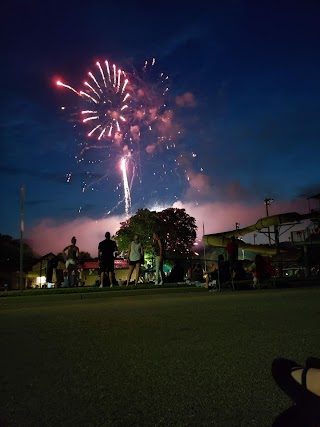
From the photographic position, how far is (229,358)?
404cm

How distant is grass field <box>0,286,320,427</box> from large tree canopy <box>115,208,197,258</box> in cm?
5260

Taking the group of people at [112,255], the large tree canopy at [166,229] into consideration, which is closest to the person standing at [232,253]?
the group of people at [112,255]

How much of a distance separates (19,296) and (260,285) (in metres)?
8.09

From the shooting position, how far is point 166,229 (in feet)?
202

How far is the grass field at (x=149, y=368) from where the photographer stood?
2670mm

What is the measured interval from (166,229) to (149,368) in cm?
5776

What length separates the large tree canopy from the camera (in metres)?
60.6

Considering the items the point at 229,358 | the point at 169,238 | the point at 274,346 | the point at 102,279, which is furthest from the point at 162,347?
the point at 169,238

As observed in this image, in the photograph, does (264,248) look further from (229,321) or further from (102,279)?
(229,321)

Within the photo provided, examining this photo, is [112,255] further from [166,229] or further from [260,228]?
[166,229]

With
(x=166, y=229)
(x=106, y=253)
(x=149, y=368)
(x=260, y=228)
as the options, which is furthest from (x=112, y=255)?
(x=166, y=229)

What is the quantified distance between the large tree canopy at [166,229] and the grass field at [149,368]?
52.6 meters

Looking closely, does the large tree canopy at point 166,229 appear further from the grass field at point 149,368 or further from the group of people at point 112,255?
the grass field at point 149,368

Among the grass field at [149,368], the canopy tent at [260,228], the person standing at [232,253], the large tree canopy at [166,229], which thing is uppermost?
the large tree canopy at [166,229]
